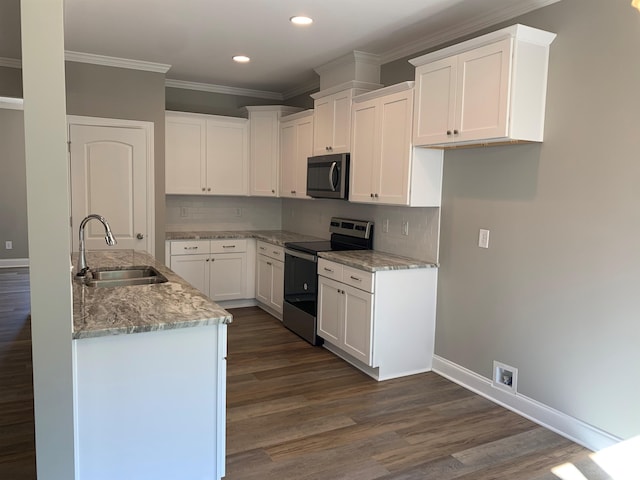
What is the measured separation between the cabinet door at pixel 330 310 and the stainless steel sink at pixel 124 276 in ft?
4.83

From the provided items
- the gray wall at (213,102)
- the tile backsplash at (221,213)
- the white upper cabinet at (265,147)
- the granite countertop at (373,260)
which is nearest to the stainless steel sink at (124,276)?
the granite countertop at (373,260)

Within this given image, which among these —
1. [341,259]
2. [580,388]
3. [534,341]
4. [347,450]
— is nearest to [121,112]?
[341,259]

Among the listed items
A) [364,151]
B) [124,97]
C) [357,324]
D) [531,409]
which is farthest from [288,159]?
[531,409]

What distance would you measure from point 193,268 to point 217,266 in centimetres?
27

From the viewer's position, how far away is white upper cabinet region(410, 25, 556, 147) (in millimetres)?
2777

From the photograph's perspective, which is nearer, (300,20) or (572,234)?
(572,234)

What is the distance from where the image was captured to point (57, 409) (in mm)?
1811

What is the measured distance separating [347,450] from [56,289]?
1734 mm

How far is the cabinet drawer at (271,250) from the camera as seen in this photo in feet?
16.5

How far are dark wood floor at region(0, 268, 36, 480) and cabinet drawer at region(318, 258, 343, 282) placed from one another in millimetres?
2300

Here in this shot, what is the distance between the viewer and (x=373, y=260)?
3.79 m

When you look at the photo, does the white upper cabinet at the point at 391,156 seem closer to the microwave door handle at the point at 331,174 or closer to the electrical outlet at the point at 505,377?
the microwave door handle at the point at 331,174

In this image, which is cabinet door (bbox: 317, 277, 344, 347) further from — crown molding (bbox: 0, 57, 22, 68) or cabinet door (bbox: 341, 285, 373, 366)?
crown molding (bbox: 0, 57, 22, 68)

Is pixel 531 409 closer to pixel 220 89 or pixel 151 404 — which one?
pixel 151 404
